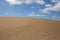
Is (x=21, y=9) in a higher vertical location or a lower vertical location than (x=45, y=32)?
higher

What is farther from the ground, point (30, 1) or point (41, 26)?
point (30, 1)

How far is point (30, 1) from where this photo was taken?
3.71m

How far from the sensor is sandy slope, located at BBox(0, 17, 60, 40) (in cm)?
368

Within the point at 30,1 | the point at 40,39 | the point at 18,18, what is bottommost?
the point at 40,39

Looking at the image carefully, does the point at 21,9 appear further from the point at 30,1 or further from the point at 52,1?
the point at 52,1

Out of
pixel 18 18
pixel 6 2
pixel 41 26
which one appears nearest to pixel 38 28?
pixel 41 26

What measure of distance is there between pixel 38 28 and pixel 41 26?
0.20 feet

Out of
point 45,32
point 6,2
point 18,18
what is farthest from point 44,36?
point 6,2

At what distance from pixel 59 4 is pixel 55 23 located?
0.94ft

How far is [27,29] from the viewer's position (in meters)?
3.72

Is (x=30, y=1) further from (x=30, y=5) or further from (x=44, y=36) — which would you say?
(x=44, y=36)

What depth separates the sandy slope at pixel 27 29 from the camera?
368 cm

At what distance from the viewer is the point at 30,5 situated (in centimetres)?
371

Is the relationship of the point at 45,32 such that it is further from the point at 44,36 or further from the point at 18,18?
the point at 18,18
